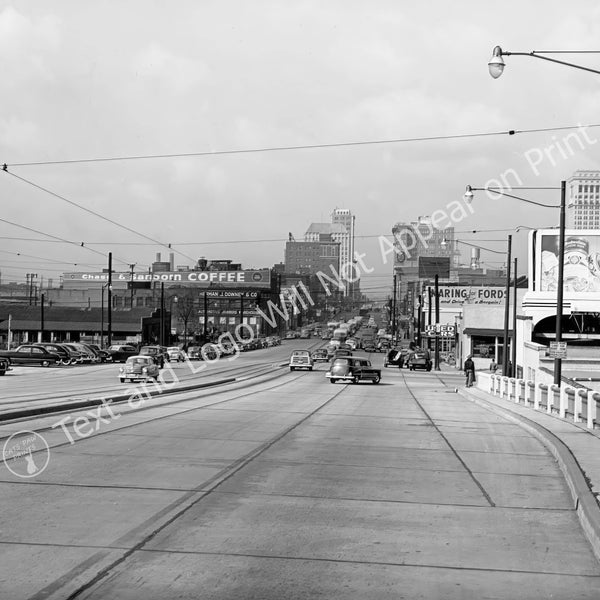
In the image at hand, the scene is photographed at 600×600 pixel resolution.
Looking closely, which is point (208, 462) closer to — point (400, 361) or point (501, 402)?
point (501, 402)

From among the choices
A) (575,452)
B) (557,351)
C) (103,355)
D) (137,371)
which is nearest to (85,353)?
(103,355)

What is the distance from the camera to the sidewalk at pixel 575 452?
1016cm

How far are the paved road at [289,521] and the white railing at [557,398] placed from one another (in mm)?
3319

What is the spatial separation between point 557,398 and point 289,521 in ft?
58.7

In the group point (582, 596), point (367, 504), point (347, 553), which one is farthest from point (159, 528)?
point (582, 596)

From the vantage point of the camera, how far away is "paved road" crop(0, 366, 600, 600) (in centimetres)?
751

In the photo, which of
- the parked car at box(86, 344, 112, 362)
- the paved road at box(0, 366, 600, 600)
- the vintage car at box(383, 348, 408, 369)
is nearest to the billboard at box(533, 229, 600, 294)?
the vintage car at box(383, 348, 408, 369)

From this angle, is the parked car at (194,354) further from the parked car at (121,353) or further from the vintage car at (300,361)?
the vintage car at (300,361)

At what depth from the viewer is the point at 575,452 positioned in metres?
15.8

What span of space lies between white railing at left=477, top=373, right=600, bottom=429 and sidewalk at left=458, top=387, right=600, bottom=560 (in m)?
0.35

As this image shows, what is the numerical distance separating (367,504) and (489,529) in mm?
1796

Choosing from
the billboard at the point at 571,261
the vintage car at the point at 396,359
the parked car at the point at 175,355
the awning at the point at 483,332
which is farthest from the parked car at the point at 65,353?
the billboard at the point at 571,261

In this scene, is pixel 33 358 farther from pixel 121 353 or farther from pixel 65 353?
pixel 121 353

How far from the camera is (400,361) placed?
7919cm
